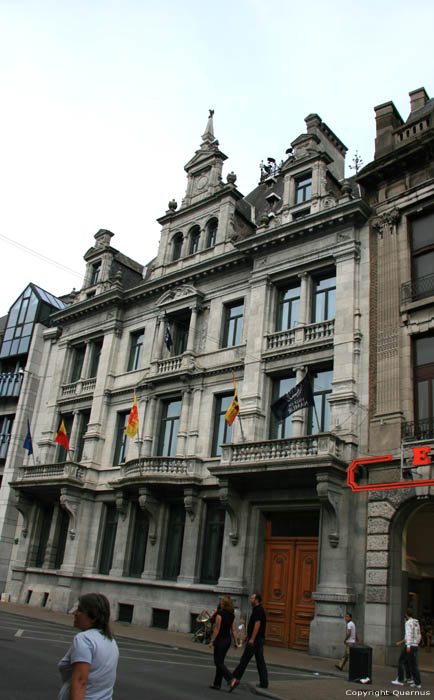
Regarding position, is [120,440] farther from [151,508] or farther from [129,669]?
[129,669]

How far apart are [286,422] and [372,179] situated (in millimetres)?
10239

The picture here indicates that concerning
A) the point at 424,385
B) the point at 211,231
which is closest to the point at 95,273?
the point at 211,231

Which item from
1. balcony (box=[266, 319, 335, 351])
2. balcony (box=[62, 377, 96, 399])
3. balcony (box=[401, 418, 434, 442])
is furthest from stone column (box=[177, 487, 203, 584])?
balcony (box=[62, 377, 96, 399])

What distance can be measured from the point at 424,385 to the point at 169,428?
42.2 feet

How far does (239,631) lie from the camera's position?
65.5 ft

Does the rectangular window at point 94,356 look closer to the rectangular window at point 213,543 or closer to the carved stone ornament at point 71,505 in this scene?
the carved stone ornament at point 71,505

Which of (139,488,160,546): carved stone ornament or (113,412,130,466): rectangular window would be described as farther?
(113,412,130,466): rectangular window

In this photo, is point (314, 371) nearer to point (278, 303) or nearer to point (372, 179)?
point (278, 303)

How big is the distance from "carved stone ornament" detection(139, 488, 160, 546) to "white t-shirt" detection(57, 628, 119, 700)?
22551mm

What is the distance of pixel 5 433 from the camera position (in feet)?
131

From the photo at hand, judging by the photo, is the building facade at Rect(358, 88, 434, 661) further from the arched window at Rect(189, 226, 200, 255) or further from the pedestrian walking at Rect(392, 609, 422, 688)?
the arched window at Rect(189, 226, 200, 255)

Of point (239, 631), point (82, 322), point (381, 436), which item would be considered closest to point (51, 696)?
point (239, 631)

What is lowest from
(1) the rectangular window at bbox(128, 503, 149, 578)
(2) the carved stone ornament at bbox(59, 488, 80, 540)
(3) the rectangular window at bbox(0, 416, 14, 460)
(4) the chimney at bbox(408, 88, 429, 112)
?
(1) the rectangular window at bbox(128, 503, 149, 578)

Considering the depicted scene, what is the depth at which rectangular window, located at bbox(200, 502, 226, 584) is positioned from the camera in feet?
81.5
